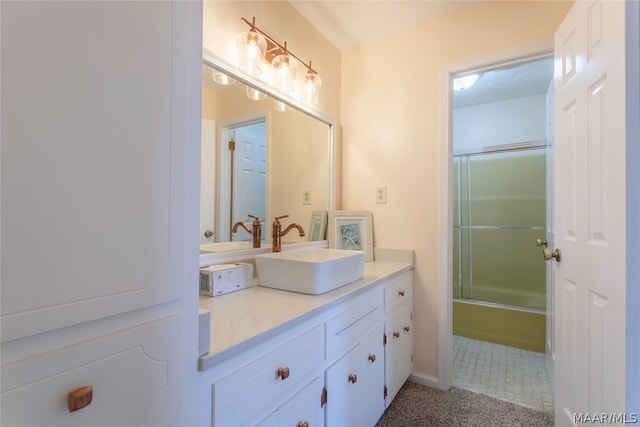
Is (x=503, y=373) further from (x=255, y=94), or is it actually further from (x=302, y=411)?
(x=255, y=94)

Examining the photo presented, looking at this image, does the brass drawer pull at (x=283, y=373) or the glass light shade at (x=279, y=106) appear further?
the glass light shade at (x=279, y=106)

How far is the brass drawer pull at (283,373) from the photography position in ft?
2.91

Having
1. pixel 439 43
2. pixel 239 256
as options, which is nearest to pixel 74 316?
pixel 239 256

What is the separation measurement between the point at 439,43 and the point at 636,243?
159 centimetres

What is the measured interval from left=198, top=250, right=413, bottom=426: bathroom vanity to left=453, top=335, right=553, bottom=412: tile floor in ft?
2.23

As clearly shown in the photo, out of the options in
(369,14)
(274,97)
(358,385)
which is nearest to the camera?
(358,385)

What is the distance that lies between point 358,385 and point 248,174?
1134mm

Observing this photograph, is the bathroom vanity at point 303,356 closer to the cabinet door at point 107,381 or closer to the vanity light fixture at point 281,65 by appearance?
the cabinet door at point 107,381

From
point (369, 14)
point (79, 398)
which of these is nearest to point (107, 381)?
point (79, 398)

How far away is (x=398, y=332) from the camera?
1.72m

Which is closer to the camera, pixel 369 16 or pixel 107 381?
pixel 107 381

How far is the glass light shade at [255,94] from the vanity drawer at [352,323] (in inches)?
44.0

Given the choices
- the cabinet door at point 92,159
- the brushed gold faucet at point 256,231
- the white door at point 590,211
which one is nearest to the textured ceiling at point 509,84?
the white door at point 590,211

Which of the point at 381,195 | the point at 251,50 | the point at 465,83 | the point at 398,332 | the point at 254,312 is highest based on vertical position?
the point at 465,83
